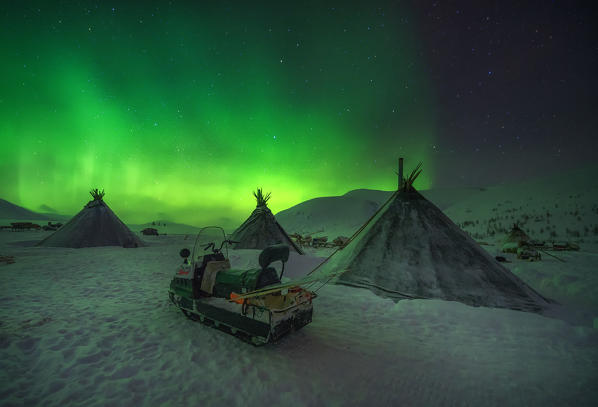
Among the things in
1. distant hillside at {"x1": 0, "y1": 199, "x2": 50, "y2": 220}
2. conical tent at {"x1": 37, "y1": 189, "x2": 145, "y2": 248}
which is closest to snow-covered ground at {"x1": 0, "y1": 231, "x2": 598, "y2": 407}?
conical tent at {"x1": 37, "y1": 189, "x2": 145, "y2": 248}

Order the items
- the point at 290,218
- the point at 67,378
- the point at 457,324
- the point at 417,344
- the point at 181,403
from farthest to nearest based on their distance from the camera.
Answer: the point at 290,218, the point at 457,324, the point at 417,344, the point at 67,378, the point at 181,403

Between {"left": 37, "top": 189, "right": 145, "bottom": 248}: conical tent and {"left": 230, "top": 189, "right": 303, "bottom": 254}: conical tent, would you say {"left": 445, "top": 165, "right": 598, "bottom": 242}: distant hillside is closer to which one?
{"left": 230, "top": 189, "right": 303, "bottom": 254}: conical tent

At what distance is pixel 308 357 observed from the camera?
4148 mm

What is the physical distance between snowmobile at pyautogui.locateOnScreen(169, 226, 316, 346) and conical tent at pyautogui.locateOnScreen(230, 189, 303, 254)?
1108 centimetres

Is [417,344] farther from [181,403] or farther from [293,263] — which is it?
[293,263]

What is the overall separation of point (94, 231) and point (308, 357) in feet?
75.6

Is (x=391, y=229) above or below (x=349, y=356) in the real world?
above

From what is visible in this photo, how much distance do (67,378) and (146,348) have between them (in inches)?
41.8

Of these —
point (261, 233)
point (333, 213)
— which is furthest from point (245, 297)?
point (333, 213)

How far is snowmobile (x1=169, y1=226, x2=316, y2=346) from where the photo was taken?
4285mm

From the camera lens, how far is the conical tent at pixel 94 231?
18.8 m

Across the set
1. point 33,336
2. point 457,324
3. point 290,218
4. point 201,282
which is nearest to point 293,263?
point 201,282

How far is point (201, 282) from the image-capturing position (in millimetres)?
5809

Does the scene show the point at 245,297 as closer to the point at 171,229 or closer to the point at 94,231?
the point at 94,231
